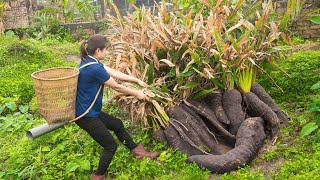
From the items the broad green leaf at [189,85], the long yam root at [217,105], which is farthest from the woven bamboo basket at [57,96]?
the long yam root at [217,105]

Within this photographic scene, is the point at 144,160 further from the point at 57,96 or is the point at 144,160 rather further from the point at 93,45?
the point at 93,45

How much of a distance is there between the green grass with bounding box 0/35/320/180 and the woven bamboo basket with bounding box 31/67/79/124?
62 centimetres

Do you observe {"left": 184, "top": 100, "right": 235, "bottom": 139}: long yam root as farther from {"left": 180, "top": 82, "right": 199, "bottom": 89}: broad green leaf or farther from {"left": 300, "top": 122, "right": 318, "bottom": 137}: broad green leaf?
{"left": 300, "top": 122, "right": 318, "bottom": 137}: broad green leaf

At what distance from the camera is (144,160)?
4.15 meters

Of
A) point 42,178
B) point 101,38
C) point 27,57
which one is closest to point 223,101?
point 101,38

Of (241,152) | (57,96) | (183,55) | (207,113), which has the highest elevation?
(183,55)

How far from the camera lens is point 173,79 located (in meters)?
4.88

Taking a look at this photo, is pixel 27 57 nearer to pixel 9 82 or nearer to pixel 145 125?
pixel 9 82

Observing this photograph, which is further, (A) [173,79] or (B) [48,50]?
(B) [48,50]

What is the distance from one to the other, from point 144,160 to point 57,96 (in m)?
1.11

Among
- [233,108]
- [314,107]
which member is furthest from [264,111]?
[314,107]

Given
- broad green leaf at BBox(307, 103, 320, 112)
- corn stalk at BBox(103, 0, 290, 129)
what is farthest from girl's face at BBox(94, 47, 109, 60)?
broad green leaf at BBox(307, 103, 320, 112)

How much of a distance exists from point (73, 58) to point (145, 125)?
4.87 meters

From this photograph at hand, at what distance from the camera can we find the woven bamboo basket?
3.65 meters
